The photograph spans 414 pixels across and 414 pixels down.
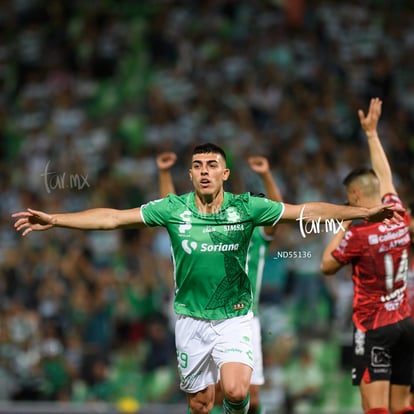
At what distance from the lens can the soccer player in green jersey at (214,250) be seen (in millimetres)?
7137

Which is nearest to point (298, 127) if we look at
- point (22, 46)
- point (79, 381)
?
point (79, 381)

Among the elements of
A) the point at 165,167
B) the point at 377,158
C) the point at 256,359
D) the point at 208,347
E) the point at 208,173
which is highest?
the point at 165,167

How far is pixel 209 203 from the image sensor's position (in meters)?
7.30

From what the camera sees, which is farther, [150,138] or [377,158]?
[150,138]

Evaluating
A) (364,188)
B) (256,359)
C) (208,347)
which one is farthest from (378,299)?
(208,347)

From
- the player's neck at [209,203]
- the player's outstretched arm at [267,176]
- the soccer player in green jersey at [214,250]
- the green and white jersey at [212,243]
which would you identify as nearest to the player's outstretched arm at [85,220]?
the soccer player in green jersey at [214,250]

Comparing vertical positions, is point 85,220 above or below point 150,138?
below

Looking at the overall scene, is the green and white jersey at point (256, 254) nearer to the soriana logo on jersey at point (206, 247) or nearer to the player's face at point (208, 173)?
the soriana logo on jersey at point (206, 247)

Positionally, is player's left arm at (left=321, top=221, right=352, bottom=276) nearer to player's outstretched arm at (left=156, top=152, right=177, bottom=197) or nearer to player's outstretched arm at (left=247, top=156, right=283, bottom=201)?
player's outstretched arm at (left=247, top=156, right=283, bottom=201)

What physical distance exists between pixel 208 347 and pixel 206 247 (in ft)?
2.53

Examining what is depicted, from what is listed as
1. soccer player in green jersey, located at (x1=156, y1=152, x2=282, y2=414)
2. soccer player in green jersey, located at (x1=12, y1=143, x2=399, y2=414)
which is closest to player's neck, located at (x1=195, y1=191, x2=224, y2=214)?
soccer player in green jersey, located at (x1=12, y1=143, x2=399, y2=414)

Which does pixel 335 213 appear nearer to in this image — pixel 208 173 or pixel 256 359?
pixel 208 173

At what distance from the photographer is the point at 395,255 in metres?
7.74

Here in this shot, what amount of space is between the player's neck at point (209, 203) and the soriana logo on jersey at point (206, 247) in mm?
249
